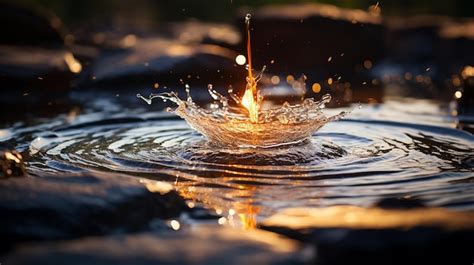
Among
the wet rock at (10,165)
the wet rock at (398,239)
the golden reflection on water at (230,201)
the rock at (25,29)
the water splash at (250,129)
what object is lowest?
the wet rock at (398,239)

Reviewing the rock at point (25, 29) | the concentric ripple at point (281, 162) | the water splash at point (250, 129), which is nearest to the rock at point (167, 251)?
the concentric ripple at point (281, 162)

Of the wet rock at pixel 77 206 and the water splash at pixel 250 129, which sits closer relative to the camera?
the wet rock at pixel 77 206

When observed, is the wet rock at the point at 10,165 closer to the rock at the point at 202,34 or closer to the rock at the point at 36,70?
the rock at the point at 36,70

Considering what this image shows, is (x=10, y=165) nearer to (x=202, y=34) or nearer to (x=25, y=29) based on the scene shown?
(x=25, y=29)

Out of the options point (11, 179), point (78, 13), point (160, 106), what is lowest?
point (11, 179)

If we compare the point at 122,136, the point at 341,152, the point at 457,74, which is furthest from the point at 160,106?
the point at 457,74

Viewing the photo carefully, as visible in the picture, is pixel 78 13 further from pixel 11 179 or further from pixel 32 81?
pixel 11 179

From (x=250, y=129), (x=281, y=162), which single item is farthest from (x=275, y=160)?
(x=250, y=129)

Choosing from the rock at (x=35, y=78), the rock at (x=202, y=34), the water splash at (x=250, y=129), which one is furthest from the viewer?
the rock at (x=202, y=34)
